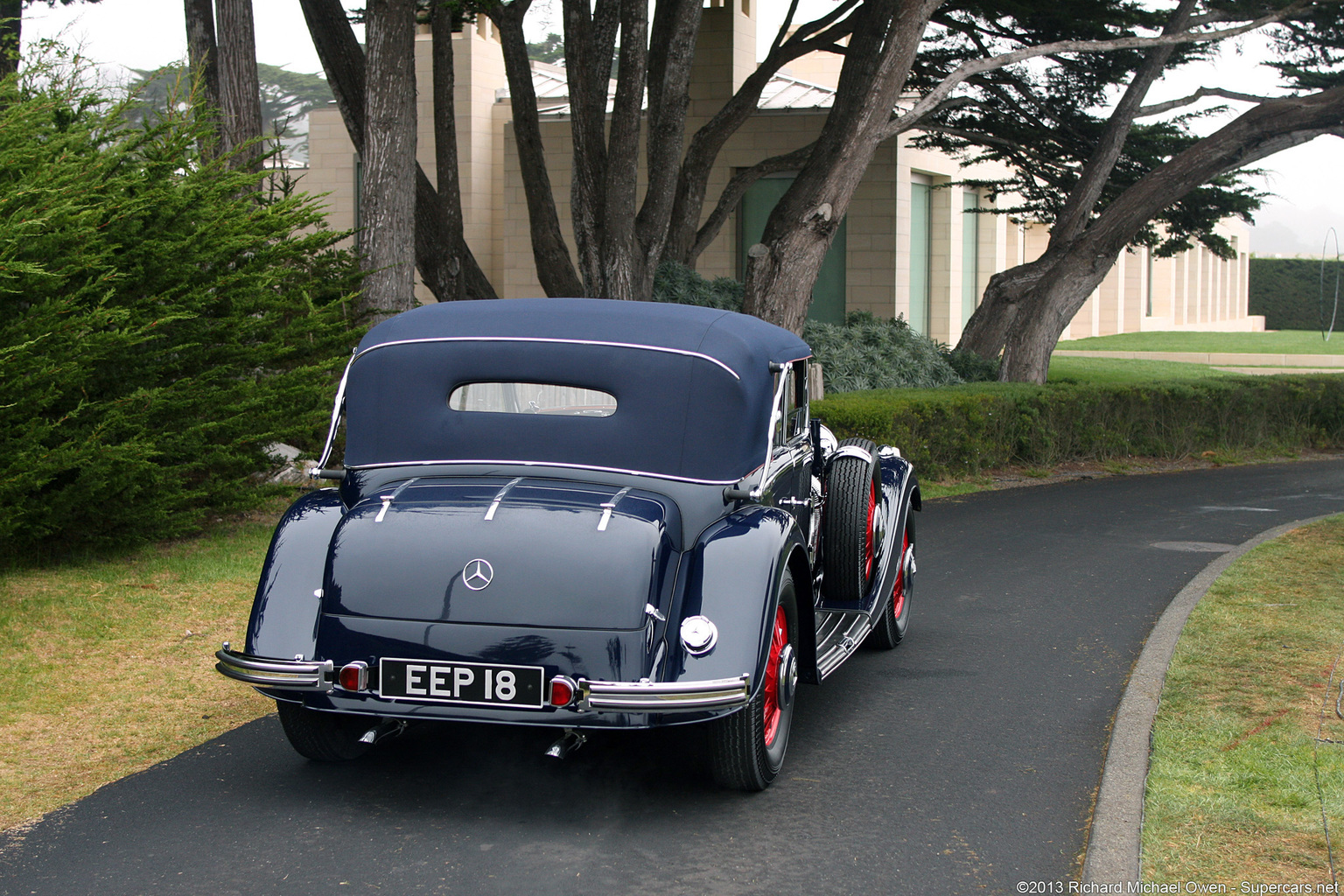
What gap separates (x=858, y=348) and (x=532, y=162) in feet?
17.5

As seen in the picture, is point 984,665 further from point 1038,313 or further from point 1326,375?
point 1326,375

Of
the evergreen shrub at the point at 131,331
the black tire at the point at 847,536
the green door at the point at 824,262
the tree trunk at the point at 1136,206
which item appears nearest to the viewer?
the black tire at the point at 847,536

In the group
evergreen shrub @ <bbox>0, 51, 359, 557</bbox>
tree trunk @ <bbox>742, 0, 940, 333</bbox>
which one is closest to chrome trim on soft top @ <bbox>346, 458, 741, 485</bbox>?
evergreen shrub @ <bbox>0, 51, 359, 557</bbox>

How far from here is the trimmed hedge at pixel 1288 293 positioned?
71.4m

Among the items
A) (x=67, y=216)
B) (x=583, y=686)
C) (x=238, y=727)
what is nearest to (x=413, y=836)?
(x=583, y=686)

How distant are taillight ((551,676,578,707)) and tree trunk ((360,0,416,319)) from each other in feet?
26.4

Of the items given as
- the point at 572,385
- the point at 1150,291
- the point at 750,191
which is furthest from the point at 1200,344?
the point at 572,385

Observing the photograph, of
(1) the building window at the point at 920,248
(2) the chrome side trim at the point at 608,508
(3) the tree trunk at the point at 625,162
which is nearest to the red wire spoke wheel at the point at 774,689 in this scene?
(2) the chrome side trim at the point at 608,508

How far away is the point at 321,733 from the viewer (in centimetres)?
496

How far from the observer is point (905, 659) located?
6988 mm

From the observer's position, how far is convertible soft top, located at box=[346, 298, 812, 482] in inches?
196

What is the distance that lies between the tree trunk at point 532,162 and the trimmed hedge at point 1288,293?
64.4 meters

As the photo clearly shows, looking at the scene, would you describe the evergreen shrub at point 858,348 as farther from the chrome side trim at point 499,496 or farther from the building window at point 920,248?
the chrome side trim at point 499,496

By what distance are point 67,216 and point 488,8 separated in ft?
24.6
